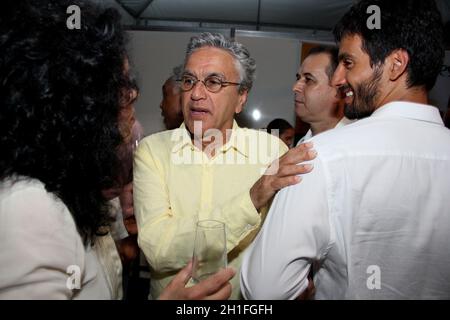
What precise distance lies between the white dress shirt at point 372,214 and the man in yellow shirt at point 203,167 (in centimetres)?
24

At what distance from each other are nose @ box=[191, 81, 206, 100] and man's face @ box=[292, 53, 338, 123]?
0.94m

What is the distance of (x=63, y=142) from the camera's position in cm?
86

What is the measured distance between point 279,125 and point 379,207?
2280mm

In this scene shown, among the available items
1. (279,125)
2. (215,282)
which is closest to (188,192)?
(215,282)

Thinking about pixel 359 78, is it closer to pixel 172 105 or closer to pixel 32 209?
pixel 32 209

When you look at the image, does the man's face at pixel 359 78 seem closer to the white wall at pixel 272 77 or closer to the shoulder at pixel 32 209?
the shoulder at pixel 32 209

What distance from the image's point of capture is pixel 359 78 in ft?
3.71

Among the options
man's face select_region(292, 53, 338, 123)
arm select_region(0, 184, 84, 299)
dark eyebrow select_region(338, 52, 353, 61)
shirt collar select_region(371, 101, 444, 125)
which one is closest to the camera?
arm select_region(0, 184, 84, 299)

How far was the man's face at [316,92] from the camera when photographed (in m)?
2.26

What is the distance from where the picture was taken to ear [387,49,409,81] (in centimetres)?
110

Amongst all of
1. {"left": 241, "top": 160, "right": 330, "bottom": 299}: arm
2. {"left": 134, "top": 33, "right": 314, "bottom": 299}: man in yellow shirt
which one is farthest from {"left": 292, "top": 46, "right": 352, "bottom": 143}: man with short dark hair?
{"left": 241, "top": 160, "right": 330, "bottom": 299}: arm

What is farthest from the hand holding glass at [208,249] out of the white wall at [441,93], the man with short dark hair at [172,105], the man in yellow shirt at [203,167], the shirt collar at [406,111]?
the white wall at [441,93]

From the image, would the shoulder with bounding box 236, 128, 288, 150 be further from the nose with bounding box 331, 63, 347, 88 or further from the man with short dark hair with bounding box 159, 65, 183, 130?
the man with short dark hair with bounding box 159, 65, 183, 130
